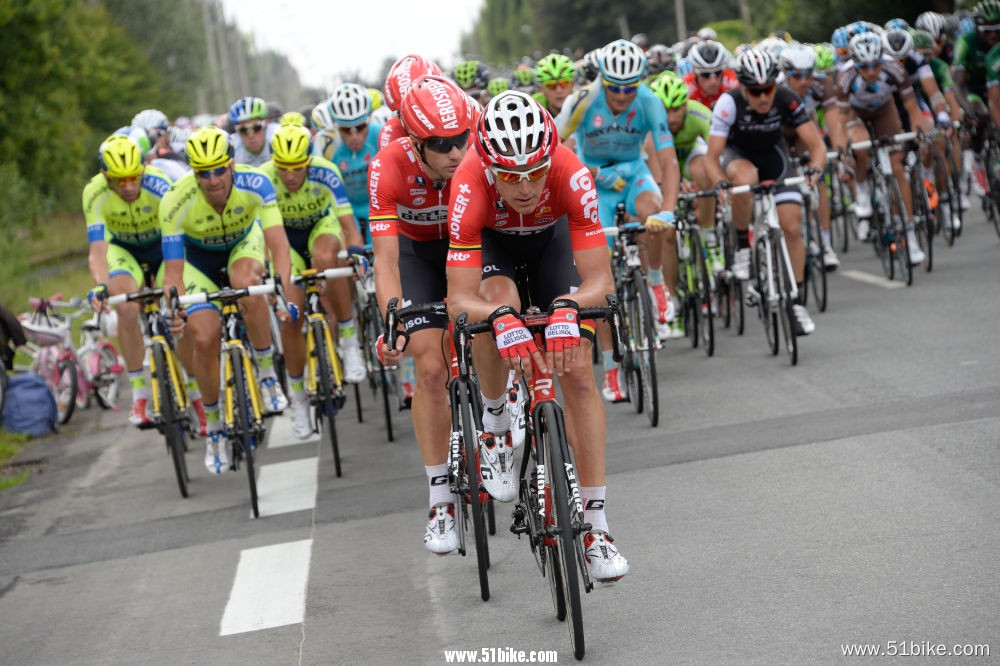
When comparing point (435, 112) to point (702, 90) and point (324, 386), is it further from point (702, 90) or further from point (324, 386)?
point (702, 90)

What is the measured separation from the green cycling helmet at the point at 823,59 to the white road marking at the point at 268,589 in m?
11.1

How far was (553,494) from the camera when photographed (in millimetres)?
5254

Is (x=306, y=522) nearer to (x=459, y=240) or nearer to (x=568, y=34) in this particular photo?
(x=459, y=240)

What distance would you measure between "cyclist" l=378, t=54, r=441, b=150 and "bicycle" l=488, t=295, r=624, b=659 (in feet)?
7.95

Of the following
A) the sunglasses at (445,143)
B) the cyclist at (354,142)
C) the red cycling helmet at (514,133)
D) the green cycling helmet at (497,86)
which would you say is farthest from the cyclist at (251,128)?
the red cycling helmet at (514,133)

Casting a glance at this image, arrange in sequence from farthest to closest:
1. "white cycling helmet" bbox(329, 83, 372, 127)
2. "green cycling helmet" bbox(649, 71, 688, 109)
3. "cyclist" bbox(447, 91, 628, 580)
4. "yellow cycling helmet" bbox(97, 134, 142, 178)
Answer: "green cycling helmet" bbox(649, 71, 688, 109) → "white cycling helmet" bbox(329, 83, 372, 127) → "yellow cycling helmet" bbox(97, 134, 142, 178) → "cyclist" bbox(447, 91, 628, 580)

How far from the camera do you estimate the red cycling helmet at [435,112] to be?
21.5ft

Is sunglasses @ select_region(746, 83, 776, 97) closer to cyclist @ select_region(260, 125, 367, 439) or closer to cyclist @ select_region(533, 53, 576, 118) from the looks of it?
cyclist @ select_region(533, 53, 576, 118)

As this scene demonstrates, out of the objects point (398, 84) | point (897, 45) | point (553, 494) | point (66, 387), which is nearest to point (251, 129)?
point (66, 387)

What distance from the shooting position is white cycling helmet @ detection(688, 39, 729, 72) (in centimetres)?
1324

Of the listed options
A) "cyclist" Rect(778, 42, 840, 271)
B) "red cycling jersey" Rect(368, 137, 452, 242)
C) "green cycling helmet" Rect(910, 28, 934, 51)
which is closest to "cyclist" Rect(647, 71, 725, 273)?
"cyclist" Rect(778, 42, 840, 271)

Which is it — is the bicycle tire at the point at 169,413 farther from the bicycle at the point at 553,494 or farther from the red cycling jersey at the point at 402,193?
the bicycle at the point at 553,494

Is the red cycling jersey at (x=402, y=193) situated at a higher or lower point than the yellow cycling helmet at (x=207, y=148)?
lower

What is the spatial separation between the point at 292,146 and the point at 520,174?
534 cm
